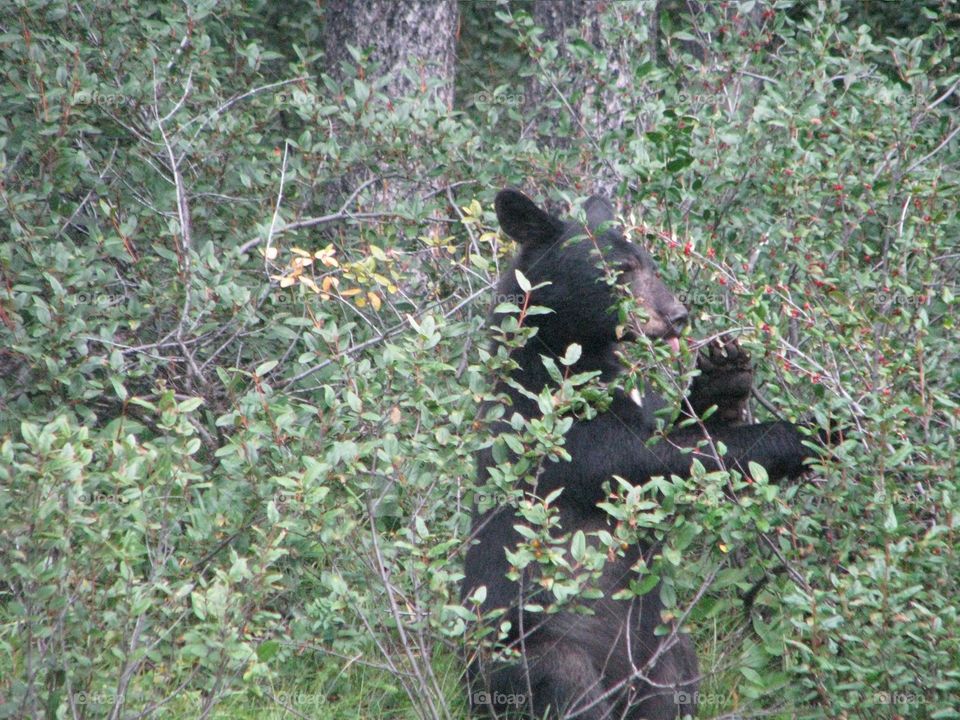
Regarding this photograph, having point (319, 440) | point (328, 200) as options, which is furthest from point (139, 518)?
point (328, 200)

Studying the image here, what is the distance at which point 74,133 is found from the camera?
21.0 ft

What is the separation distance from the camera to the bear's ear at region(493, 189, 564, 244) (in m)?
5.31

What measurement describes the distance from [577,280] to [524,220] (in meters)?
0.41

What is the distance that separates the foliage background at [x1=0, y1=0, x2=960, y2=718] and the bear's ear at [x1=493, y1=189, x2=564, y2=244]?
0.87 feet

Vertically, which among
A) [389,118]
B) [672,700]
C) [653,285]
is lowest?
[672,700]

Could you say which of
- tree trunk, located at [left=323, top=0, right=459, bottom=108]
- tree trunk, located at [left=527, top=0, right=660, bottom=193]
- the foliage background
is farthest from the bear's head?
tree trunk, located at [left=323, top=0, right=459, bottom=108]

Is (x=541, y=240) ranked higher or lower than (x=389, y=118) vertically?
lower

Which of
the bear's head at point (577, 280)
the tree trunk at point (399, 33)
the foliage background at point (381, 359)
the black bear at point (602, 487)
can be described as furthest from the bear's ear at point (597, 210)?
the tree trunk at point (399, 33)

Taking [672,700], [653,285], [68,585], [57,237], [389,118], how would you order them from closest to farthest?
[68,585] → [672,700] → [653,285] → [389,118] → [57,237]

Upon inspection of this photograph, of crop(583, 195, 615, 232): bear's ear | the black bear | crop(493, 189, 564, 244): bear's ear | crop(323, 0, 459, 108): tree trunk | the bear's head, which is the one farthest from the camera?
crop(323, 0, 459, 108): tree trunk

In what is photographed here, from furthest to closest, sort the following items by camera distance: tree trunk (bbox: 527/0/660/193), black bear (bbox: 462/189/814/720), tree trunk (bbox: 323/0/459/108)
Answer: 1. tree trunk (bbox: 323/0/459/108)
2. tree trunk (bbox: 527/0/660/193)
3. black bear (bbox: 462/189/814/720)

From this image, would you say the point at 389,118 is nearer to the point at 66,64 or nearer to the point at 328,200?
the point at 328,200

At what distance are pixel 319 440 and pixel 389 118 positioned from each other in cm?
225

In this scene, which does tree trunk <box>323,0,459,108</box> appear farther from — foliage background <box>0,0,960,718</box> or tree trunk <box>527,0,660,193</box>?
tree trunk <box>527,0,660,193</box>
